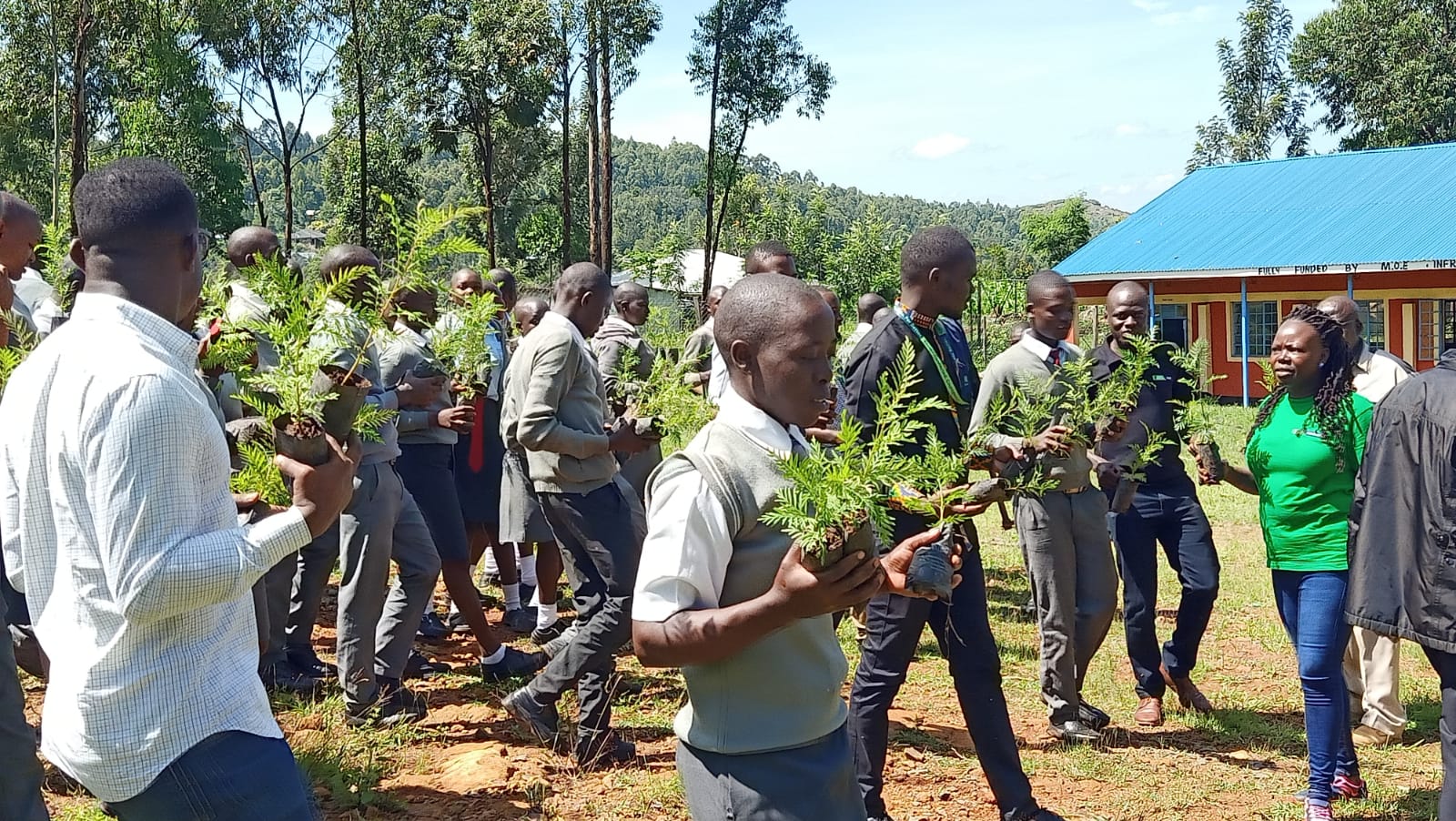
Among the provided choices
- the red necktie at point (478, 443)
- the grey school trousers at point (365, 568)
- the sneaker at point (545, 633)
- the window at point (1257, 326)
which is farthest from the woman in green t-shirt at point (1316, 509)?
the window at point (1257, 326)

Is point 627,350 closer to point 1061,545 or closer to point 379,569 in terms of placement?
point 379,569

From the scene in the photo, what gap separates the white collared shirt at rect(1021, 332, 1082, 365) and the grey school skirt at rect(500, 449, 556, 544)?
2.81 meters

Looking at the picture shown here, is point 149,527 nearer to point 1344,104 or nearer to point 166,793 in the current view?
point 166,793

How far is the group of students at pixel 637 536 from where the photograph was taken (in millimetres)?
2418

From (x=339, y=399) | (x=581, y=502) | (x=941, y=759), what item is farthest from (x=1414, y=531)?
(x=339, y=399)

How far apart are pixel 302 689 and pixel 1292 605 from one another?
4.60m

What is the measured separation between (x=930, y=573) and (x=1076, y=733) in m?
3.82

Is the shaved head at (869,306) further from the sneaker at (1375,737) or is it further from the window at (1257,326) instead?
the window at (1257,326)

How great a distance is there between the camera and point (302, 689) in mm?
6211

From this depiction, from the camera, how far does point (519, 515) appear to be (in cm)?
717

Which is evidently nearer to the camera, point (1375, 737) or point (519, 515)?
point (1375, 737)

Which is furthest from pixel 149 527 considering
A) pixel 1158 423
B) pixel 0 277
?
pixel 1158 423

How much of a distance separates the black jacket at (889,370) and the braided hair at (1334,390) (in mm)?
1510

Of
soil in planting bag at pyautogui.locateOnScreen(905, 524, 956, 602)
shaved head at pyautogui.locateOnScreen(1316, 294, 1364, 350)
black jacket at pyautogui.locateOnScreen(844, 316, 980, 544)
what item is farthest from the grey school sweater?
soil in planting bag at pyautogui.locateOnScreen(905, 524, 956, 602)
